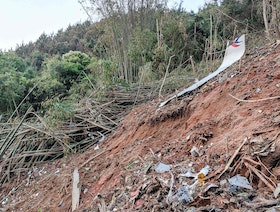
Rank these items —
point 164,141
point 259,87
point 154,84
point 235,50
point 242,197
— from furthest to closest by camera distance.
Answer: point 154,84, point 235,50, point 164,141, point 259,87, point 242,197

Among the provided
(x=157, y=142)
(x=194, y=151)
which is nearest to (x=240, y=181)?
(x=194, y=151)

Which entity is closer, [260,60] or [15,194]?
[260,60]

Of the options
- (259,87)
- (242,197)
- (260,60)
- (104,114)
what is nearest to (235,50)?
(260,60)

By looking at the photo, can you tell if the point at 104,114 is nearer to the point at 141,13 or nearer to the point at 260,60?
the point at 260,60

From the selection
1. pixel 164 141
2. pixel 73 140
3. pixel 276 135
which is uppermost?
pixel 276 135

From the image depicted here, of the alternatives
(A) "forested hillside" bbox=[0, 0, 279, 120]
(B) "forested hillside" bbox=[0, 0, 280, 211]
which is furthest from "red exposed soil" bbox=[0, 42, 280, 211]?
(A) "forested hillside" bbox=[0, 0, 279, 120]

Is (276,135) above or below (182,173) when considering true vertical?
above

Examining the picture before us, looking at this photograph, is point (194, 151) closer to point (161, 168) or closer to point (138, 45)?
point (161, 168)

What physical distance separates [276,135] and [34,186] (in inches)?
111

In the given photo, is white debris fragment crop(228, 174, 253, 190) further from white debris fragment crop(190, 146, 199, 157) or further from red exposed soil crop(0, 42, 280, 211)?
white debris fragment crop(190, 146, 199, 157)

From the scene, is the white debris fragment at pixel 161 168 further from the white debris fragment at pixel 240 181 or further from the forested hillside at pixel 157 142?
the white debris fragment at pixel 240 181

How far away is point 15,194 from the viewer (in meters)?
3.56

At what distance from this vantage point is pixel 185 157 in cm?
204

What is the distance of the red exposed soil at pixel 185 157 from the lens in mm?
1494
